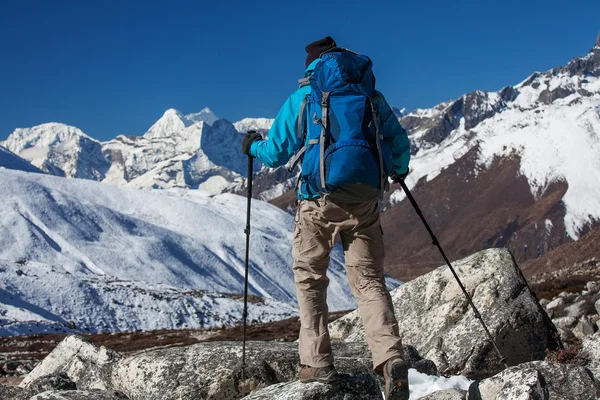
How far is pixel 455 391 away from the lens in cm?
932

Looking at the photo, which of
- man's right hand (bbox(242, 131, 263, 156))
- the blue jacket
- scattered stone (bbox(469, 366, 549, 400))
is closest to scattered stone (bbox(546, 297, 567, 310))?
scattered stone (bbox(469, 366, 549, 400))

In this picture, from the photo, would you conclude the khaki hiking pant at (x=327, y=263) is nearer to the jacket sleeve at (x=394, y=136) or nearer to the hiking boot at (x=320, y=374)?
the hiking boot at (x=320, y=374)

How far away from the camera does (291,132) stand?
8125 millimetres

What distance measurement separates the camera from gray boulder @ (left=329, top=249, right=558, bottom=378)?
13586mm

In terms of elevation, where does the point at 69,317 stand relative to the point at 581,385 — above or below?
above

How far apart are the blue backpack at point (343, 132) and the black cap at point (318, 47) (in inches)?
18.8

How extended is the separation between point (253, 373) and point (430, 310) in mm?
6234

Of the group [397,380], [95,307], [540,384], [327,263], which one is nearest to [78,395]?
[327,263]

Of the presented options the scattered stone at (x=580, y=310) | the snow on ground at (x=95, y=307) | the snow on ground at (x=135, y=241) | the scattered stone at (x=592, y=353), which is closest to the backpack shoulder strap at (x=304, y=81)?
the scattered stone at (x=592, y=353)

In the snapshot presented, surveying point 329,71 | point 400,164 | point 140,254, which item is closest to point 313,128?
point 329,71

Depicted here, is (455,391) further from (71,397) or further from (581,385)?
(71,397)

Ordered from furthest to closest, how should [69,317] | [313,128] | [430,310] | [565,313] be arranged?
[69,317] < [565,313] < [430,310] < [313,128]

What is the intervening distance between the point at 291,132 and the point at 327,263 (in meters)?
1.67

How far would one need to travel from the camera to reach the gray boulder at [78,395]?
930 centimetres
